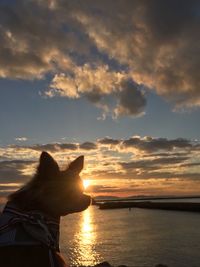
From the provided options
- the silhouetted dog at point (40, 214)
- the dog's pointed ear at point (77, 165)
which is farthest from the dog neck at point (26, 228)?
the dog's pointed ear at point (77, 165)

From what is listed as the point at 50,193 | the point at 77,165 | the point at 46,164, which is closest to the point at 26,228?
the point at 50,193

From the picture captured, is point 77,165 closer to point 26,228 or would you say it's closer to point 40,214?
point 40,214

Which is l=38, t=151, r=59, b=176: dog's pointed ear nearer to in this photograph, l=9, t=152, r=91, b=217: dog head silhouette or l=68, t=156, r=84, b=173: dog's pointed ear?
l=9, t=152, r=91, b=217: dog head silhouette

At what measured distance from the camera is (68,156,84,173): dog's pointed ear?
3.03 metres

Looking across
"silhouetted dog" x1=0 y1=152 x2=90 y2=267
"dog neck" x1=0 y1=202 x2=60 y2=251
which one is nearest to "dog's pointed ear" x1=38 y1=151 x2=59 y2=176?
"silhouetted dog" x1=0 y1=152 x2=90 y2=267

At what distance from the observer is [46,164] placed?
106 inches

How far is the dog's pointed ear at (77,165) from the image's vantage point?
303cm

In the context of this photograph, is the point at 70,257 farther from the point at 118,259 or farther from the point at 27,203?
the point at 27,203

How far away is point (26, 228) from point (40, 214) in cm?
17

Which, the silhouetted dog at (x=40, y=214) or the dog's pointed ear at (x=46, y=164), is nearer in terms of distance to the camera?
the silhouetted dog at (x=40, y=214)

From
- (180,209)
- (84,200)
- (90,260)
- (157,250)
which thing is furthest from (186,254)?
(180,209)

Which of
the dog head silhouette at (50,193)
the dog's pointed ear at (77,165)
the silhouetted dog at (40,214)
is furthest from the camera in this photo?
the dog's pointed ear at (77,165)

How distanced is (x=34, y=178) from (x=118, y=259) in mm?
28469

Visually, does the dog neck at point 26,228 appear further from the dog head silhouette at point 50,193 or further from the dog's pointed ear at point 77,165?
the dog's pointed ear at point 77,165
